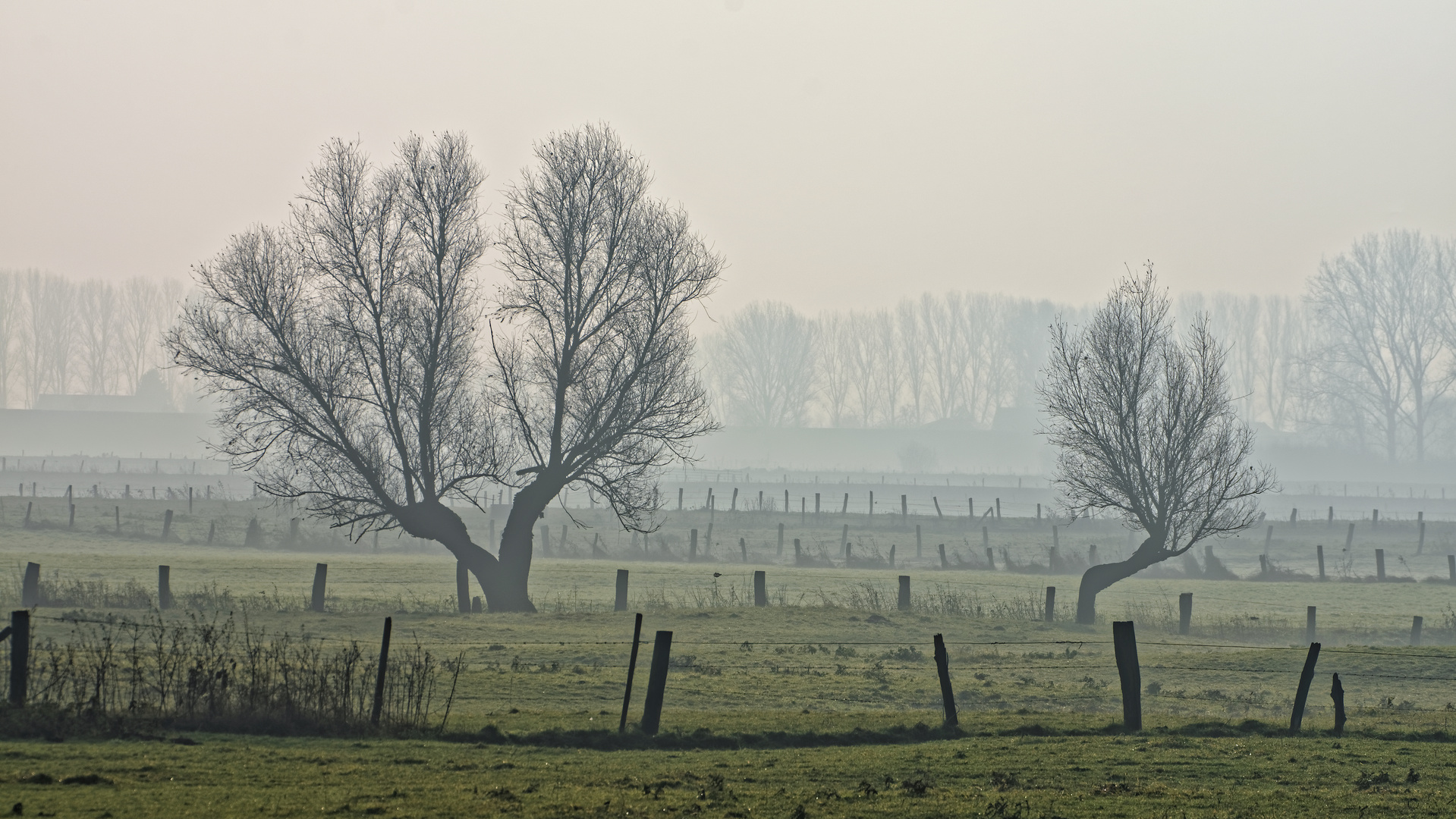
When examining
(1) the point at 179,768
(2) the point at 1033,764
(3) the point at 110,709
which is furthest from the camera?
(3) the point at 110,709

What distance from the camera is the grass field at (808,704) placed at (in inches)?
406

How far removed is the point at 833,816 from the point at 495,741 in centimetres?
507

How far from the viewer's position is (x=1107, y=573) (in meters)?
32.2

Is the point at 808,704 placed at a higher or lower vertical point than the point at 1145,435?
lower

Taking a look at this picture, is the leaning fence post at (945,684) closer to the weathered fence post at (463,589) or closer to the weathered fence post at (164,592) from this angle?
the weathered fence post at (463,589)

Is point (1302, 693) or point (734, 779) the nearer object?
point (734, 779)

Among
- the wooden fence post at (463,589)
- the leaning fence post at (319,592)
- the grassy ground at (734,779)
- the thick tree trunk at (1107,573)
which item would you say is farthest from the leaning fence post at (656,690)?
the thick tree trunk at (1107,573)

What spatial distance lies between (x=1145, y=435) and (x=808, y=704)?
18.1 metres

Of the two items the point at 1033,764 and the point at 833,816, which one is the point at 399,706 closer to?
the point at 833,816

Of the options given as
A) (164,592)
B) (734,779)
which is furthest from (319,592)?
(734,779)

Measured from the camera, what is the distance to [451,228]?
3108 centimetres

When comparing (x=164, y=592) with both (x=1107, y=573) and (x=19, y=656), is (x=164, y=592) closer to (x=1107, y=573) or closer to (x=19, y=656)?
(x=19, y=656)

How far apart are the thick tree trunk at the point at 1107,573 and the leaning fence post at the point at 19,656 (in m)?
25.1

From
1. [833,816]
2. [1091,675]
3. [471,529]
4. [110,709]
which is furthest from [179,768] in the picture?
[471,529]
